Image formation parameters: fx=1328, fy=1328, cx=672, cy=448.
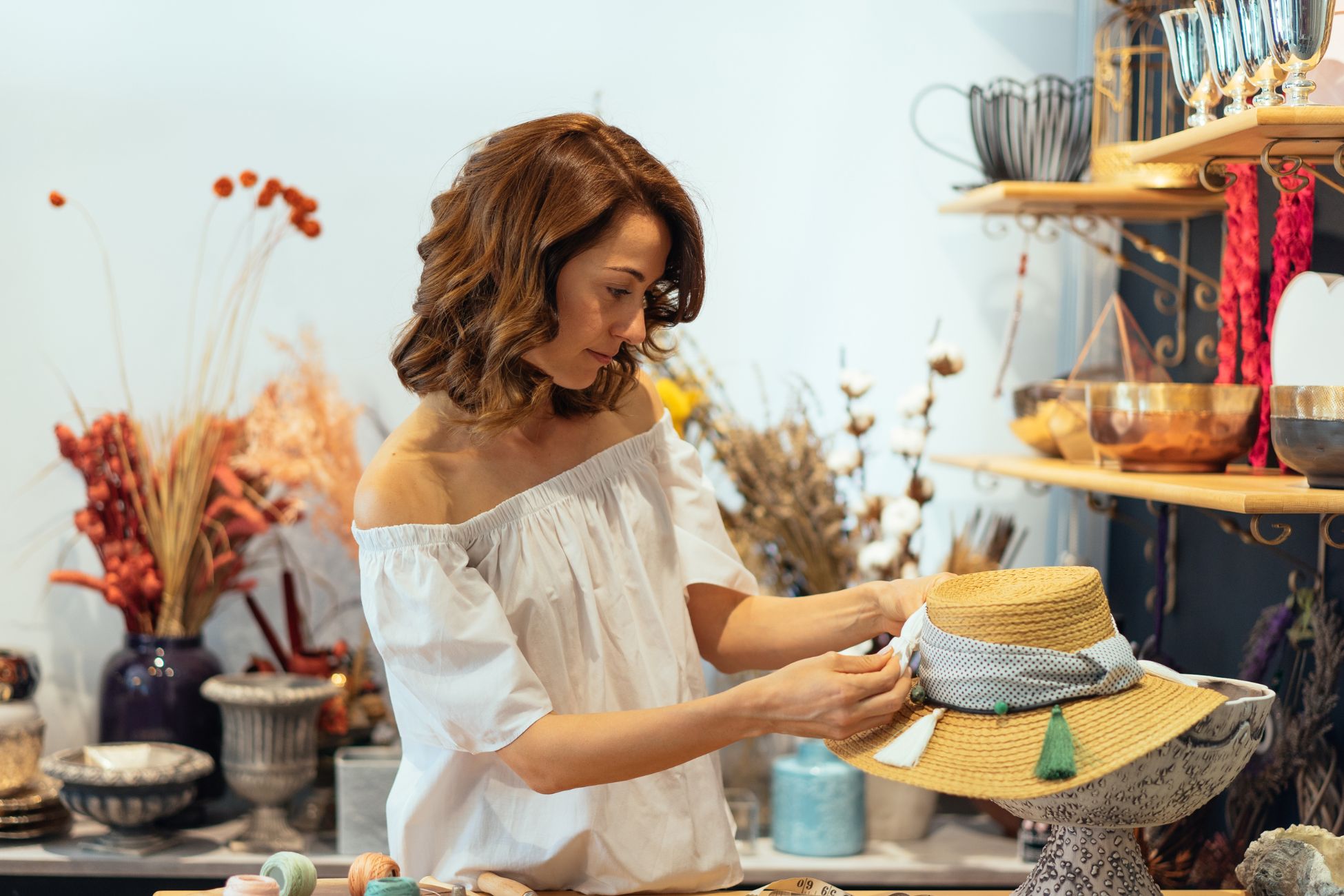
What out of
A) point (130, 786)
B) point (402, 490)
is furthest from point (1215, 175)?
point (130, 786)

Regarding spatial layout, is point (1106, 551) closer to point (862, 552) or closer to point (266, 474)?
point (862, 552)

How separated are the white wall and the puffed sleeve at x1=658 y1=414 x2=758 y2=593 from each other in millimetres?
1024

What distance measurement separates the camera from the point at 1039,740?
1067mm

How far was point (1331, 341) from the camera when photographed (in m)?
1.41

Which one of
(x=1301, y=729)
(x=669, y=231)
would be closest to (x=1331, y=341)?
(x=1301, y=729)

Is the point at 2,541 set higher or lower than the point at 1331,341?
lower

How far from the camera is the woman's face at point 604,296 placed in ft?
4.49

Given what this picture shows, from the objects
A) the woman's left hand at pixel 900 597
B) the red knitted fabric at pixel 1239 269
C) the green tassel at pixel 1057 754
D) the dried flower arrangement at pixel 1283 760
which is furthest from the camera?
the red knitted fabric at pixel 1239 269

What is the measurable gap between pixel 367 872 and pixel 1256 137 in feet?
3.78

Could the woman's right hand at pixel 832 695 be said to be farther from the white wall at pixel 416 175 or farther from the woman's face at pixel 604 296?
the white wall at pixel 416 175

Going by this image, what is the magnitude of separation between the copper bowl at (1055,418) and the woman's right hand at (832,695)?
95 cm

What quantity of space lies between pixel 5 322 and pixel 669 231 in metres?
1.75

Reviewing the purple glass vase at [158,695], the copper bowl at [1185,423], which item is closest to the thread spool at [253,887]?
the copper bowl at [1185,423]

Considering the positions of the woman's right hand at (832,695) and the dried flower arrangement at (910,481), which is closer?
the woman's right hand at (832,695)
